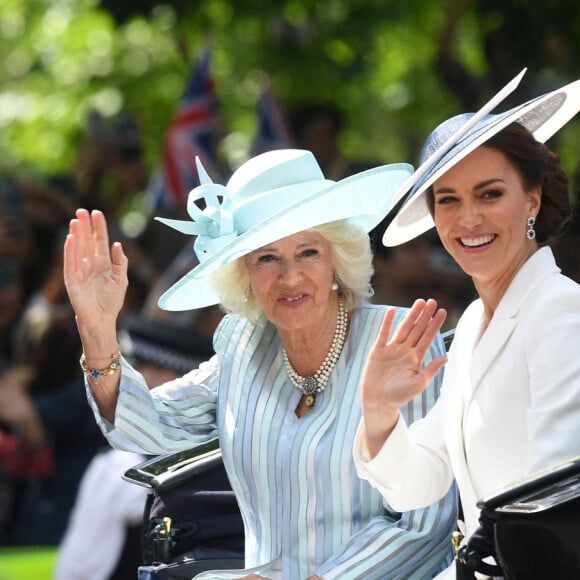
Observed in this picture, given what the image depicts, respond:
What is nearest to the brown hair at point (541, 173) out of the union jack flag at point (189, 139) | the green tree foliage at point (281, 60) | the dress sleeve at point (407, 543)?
the dress sleeve at point (407, 543)

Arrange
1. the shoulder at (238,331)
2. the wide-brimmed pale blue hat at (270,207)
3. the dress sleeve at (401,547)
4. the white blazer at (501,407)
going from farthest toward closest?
1. the shoulder at (238,331)
2. the wide-brimmed pale blue hat at (270,207)
3. the dress sleeve at (401,547)
4. the white blazer at (501,407)

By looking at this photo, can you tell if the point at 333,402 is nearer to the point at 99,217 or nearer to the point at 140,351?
the point at 99,217

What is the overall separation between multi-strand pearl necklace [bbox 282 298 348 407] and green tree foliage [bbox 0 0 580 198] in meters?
4.24

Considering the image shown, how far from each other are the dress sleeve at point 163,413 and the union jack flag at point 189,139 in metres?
5.06

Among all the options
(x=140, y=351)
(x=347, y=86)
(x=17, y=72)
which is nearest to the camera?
(x=140, y=351)

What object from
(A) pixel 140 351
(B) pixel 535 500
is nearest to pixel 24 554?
(A) pixel 140 351

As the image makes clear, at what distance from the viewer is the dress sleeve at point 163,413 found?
3.84 meters

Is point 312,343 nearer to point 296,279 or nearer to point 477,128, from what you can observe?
point 296,279

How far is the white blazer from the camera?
9.71 ft

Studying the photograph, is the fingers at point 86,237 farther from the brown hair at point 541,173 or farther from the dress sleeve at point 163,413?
the brown hair at point 541,173

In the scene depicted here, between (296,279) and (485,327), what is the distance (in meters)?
0.66

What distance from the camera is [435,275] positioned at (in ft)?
25.9

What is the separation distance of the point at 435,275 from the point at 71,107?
14.9 feet

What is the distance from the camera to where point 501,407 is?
3.11 m
